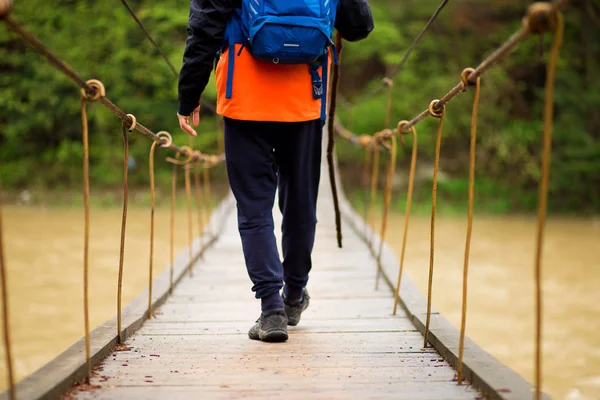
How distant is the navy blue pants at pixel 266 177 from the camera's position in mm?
1662

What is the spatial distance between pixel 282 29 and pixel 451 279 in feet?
19.3

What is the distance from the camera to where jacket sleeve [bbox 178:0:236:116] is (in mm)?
1541

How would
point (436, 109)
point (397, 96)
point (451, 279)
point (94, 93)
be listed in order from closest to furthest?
point (94, 93), point (436, 109), point (451, 279), point (397, 96)

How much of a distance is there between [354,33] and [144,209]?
29.0ft

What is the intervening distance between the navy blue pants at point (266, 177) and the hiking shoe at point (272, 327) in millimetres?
17

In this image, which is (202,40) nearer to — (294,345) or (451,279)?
(294,345)

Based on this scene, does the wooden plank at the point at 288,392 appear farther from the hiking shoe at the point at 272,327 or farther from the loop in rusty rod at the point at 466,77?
the loop in rusty rod at the point at 466,77

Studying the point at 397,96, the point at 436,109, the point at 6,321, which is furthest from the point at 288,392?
the point at 397,96

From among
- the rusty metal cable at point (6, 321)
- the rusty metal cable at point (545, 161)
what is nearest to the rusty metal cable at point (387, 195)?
the rusty metal cable at point (545, 161)

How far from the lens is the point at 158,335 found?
1.75 meters

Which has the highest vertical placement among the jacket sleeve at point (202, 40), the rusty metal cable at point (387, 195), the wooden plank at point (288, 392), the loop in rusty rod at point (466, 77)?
the jacket sleeve at point (202, 40)

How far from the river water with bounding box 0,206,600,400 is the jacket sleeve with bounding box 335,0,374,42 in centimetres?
322

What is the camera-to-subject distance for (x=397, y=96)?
32.6 ft

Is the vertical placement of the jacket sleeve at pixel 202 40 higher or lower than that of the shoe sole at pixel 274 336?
higher
